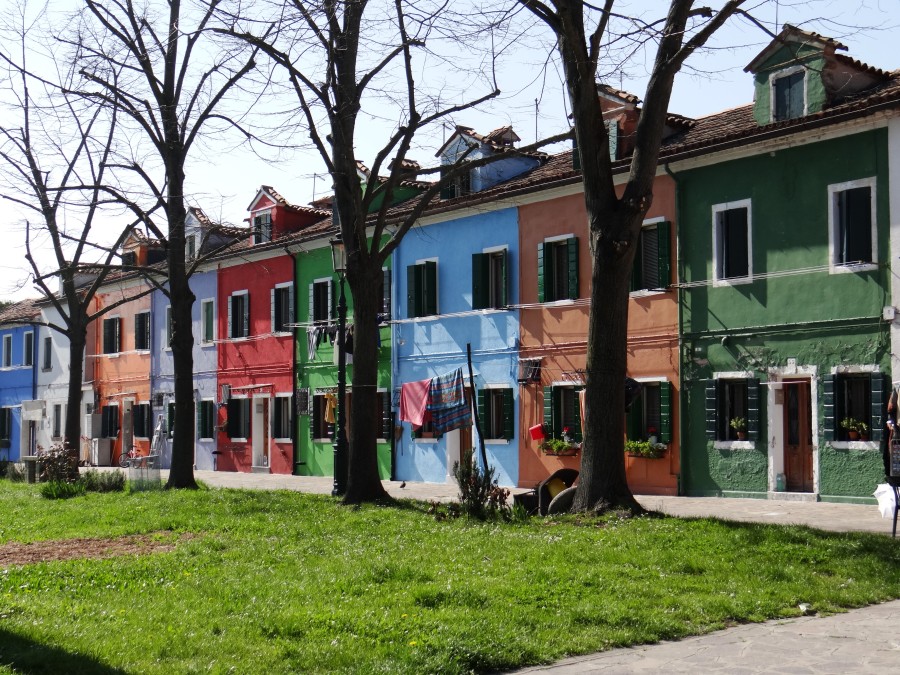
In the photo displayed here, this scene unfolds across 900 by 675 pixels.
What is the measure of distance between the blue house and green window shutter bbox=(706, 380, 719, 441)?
3460 centimetres

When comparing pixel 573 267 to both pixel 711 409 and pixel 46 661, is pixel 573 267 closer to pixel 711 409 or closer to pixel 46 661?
pixel 711 409

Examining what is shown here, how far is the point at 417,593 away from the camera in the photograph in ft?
27.9

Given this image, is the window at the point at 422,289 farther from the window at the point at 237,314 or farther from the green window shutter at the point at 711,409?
the window at the point at 237,314

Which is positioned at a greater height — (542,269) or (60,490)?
(542,269)

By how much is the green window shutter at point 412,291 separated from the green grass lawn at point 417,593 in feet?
46.5

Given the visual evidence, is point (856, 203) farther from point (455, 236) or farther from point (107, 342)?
point (107, 342)

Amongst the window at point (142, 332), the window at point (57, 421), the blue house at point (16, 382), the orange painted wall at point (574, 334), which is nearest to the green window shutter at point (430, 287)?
the orange painted wall at point (574, 334)

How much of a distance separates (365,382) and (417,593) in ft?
30.5

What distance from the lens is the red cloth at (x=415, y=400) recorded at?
65.0 ft

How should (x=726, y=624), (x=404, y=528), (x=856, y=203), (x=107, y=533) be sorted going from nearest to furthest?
(x=726, y=624)
(x=404, y=528)
(x=107, y=533)
(x=856, y=203)

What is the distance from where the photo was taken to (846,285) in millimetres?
18562

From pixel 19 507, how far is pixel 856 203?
15220 mm

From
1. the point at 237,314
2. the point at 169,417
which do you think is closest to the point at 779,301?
the point at 237,314

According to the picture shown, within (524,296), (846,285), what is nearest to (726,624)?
(846,285)
